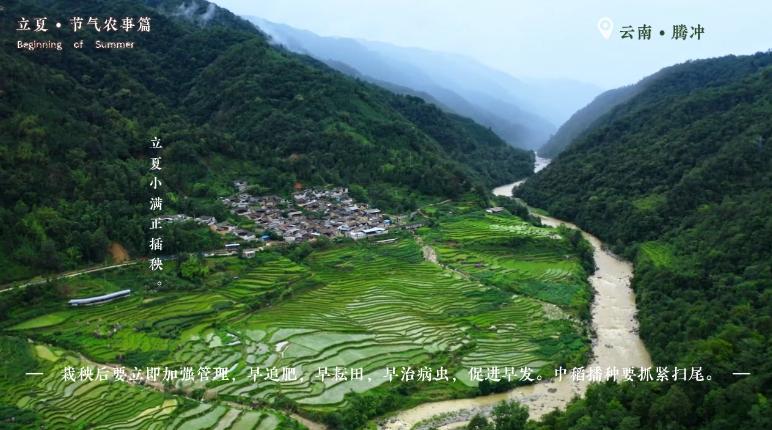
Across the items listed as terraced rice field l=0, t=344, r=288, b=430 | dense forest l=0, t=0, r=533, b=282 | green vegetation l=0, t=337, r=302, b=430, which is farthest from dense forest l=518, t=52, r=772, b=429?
dense forest l=0, t=0, r=533, b=282

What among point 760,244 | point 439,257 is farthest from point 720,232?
point 439,257

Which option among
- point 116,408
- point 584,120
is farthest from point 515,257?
point 584,120

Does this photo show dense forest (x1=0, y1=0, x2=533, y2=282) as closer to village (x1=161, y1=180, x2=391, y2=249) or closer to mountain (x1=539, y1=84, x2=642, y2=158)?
village (x1=161, y1=180, x2=391, y2=249)

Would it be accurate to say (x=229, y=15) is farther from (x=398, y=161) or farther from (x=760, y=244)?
(x=760, y=244)

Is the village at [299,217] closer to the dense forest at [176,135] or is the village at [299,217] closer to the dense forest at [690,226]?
the dense forest at [176,135]

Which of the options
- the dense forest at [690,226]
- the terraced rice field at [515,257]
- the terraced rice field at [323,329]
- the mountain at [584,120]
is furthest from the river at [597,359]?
the mountain at [584,120]

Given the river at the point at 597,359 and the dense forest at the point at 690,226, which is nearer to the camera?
the dense forest at the point at 690,226
